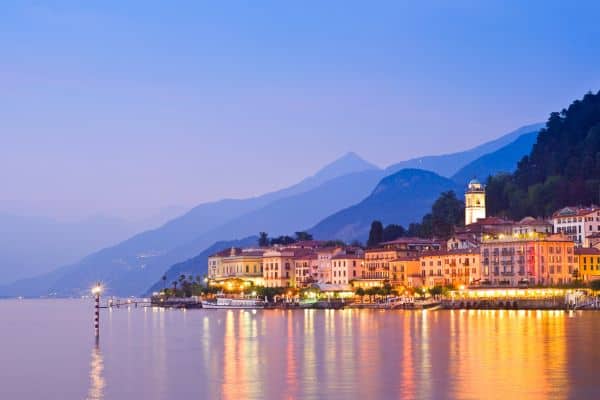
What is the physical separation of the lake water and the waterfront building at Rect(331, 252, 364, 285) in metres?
55.3

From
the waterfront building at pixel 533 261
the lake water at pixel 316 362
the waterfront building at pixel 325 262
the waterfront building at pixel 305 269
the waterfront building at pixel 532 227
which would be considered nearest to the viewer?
the lake water at pixel 316 362

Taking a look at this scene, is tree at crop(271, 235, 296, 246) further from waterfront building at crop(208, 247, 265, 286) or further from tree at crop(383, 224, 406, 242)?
tree at crop(383, 224, 406, 242)

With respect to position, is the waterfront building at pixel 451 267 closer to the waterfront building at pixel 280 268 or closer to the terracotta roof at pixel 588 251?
the terracotta roof at pixel 588 251

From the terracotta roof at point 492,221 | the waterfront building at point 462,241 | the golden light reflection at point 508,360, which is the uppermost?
the terracotta roof at point 492,221

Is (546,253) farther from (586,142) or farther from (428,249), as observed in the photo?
(586,142)

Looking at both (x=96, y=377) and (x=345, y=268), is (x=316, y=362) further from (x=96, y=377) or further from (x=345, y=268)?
(x=345, y=268)

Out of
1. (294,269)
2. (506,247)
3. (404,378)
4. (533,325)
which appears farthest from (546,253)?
(404,378)

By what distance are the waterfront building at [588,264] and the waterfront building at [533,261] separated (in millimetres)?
861

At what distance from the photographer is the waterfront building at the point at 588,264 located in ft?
362

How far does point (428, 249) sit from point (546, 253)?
2276 centimetres

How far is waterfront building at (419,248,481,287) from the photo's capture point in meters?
116

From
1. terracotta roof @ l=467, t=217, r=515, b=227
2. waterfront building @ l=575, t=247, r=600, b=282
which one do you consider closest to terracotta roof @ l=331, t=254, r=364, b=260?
terracotta roof @ l=467, t=217, r=515, b=227

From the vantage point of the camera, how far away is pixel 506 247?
111188 mm

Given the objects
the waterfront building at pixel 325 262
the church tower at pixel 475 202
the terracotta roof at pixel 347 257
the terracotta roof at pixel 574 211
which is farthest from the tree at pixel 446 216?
the terracotta roof at pixel 574 211
